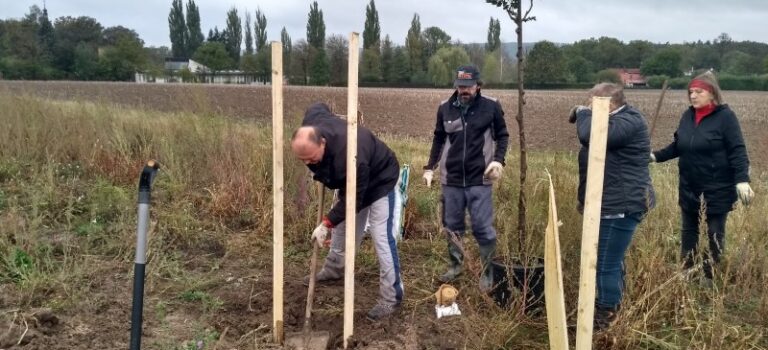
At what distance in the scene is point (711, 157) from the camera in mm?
3707

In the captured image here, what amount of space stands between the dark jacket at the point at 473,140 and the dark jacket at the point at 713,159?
1170 millimetres

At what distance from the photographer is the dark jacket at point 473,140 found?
4.01m

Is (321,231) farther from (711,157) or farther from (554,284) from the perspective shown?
(711,157)

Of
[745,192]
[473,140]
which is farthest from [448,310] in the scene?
[745,192]

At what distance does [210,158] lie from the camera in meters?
6.42

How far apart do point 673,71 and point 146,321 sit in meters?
35.2

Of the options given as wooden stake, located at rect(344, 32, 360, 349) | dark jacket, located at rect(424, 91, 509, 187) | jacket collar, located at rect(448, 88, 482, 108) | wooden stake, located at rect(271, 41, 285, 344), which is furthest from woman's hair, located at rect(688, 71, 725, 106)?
wooden stake, located at rect(271, 41, 285, 344)

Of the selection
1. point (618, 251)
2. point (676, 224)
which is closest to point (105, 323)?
point (618, 251)

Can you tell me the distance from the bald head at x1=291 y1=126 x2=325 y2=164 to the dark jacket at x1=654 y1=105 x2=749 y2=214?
7.89ft

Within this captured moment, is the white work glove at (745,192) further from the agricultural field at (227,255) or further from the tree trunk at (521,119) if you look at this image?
the tree trunk at (521,119)

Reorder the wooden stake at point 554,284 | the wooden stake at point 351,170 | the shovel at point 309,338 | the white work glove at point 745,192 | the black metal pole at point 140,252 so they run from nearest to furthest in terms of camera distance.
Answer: the wooden stake at point 554,284 < the black metal pole at point 140,252 < the wooden stake at point 351,170 < the shovel at point 309,338 < the white work glove at point 745,192

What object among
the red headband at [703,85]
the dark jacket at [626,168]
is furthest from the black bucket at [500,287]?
the red headband at [703,85]

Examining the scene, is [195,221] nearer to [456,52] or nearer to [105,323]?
[105,323]

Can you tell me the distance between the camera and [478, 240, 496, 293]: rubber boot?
3.70 metres
